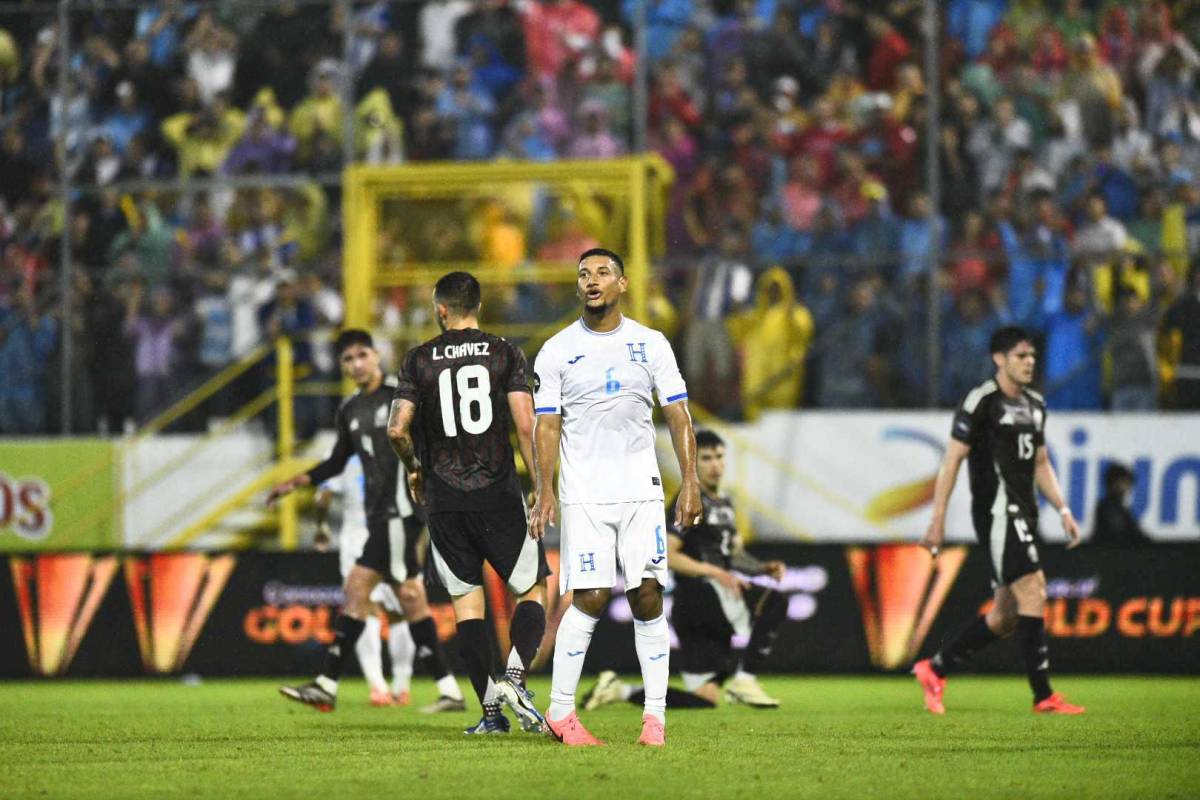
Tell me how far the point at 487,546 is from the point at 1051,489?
3805mm

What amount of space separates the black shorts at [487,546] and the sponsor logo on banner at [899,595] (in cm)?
704

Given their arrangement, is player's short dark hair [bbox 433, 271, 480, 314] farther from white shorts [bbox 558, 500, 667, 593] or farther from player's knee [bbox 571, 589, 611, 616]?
player's knee [bbox 571, 589, 611, 616]

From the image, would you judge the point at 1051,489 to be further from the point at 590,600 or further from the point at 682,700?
the point at 590,600

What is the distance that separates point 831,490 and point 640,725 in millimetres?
8489

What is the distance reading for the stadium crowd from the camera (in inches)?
742

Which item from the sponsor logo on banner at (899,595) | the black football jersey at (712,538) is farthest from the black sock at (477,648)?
the sponsor logo on banner at (899,595)

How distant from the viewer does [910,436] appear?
1861cm

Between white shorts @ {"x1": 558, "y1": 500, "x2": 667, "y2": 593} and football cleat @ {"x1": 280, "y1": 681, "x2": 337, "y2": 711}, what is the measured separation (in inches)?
120

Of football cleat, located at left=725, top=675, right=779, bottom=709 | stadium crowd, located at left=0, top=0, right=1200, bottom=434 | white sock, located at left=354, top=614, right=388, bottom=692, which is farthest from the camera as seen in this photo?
stadium crowd, located at left=0, top=0, right=1200, bottom=434

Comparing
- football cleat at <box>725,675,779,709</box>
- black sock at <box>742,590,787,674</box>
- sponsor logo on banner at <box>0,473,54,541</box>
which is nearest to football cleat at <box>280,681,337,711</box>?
football cleat at <box>725,675,779,709</box>

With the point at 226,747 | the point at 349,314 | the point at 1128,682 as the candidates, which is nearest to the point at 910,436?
the point at 1128,682

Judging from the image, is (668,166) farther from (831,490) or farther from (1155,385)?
(1155,385)

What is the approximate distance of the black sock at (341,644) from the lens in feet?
38.1

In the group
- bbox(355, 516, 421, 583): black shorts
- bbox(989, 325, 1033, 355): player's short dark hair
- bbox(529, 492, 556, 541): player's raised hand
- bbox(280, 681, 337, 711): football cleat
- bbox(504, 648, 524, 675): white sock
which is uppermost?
bbox(989, 325, 1033, 355): player's short dark hair
